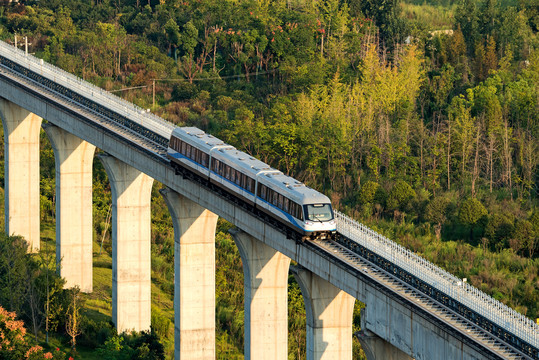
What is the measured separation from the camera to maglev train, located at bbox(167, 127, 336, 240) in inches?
2327

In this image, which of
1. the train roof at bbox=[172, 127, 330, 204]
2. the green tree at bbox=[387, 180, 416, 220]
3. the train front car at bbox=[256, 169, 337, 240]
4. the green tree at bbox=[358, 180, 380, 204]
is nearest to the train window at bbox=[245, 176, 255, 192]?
the train roof at bbox=[172, 127, 330, 204]

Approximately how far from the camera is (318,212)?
59188 mm

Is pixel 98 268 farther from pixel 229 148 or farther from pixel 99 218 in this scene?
pixel 229 148

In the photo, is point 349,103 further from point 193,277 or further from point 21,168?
point 193,277

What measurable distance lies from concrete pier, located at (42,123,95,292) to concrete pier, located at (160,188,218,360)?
13.1 meters

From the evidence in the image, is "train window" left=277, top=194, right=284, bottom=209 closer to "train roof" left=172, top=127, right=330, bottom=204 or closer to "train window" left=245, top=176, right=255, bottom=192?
"train roof" left=172, top=127, right=330, bottom=204

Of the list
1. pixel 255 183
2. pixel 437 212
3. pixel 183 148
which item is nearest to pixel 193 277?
pixel 183 148

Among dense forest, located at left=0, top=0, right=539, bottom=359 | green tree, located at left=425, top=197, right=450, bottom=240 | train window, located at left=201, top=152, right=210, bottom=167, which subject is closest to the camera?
train window, located at left=201, top=152, right=210, bottom=167

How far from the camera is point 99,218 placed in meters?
100

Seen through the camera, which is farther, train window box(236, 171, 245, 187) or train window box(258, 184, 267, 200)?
train window box(236, 171, 245, 187)

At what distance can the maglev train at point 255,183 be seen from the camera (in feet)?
194

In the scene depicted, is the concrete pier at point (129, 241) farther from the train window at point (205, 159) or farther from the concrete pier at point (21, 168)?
the concrete pier at point (21, 168)

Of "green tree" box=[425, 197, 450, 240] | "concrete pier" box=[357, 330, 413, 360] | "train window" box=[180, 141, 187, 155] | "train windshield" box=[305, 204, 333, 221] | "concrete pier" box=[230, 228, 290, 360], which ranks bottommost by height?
"green tree" box=[425, 197, 450, 240]

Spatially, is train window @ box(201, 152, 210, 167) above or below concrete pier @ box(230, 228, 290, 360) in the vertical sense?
above
